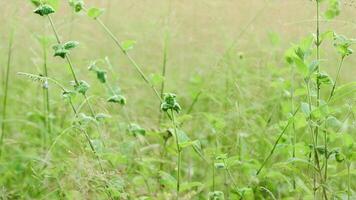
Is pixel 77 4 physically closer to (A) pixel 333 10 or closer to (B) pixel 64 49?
(B) pixel 64 49

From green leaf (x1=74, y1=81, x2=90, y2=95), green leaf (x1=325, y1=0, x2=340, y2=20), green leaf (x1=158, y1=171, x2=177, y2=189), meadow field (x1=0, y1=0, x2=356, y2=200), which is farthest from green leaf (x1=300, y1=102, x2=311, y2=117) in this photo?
green leaf (x1=74, y1=81, x2=90, y2=95)

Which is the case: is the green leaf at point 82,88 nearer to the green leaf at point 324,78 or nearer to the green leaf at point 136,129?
the green leaf at point 136,129

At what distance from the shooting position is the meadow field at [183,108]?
1930 millimetres

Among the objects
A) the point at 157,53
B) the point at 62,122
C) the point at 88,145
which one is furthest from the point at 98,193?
the point at 157,53

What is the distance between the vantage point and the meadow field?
1.93 m

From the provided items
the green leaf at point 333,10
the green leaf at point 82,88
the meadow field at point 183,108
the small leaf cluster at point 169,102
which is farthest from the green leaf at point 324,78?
the green leaf at point 82,88

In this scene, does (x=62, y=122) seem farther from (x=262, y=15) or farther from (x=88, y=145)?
(x=262, y=15)

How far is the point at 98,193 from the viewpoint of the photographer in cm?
211

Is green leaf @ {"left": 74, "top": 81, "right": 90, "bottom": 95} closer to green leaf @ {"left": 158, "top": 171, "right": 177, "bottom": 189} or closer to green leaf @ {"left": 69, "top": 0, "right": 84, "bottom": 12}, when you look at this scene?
green leaf @ {"left": 69, "top": 0, "right": 84, "bottom": 12}

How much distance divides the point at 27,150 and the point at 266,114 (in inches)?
35.5

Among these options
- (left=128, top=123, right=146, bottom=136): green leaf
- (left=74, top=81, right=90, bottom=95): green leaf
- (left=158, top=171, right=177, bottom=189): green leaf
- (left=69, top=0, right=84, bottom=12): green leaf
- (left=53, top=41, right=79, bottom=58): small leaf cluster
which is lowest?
(left=158, top=171, right=177, bottom=189): green leaf

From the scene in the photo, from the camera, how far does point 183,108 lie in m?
3.32

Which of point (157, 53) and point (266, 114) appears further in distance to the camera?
point (157, 53)

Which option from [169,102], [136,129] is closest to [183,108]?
[136,129]
